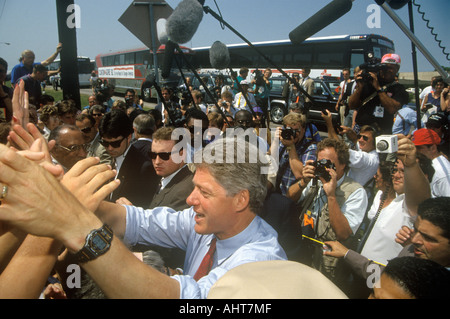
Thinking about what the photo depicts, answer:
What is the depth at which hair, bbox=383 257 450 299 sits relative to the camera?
1.14 metres

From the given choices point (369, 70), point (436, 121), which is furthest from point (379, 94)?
point (436, 121)

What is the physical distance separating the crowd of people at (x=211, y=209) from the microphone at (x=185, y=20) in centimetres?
90

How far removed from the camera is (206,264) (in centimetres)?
161

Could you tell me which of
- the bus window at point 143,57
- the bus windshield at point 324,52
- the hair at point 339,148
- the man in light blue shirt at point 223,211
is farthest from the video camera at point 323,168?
the bus window at point 143,57

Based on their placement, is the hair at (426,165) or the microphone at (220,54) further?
the microphone at (220,54)

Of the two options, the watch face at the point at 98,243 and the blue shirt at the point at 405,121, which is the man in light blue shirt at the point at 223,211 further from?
the blue shirt at the point at 405,121

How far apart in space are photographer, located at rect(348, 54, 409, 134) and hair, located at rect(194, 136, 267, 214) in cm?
247

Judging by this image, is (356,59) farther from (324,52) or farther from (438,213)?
(438,213)

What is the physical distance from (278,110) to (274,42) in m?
4.10

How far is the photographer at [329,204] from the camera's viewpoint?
248 cm

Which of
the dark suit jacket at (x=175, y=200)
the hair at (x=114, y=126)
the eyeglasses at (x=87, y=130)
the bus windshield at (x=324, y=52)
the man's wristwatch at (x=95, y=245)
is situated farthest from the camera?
the bus windshield at (x=324, y=52)

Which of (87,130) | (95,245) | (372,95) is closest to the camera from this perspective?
(95,245)

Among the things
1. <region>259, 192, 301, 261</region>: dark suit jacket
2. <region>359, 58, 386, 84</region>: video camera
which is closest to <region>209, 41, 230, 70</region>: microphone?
<region>359, 58, 386, 84</region>: video camera

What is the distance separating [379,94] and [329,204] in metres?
1.78
